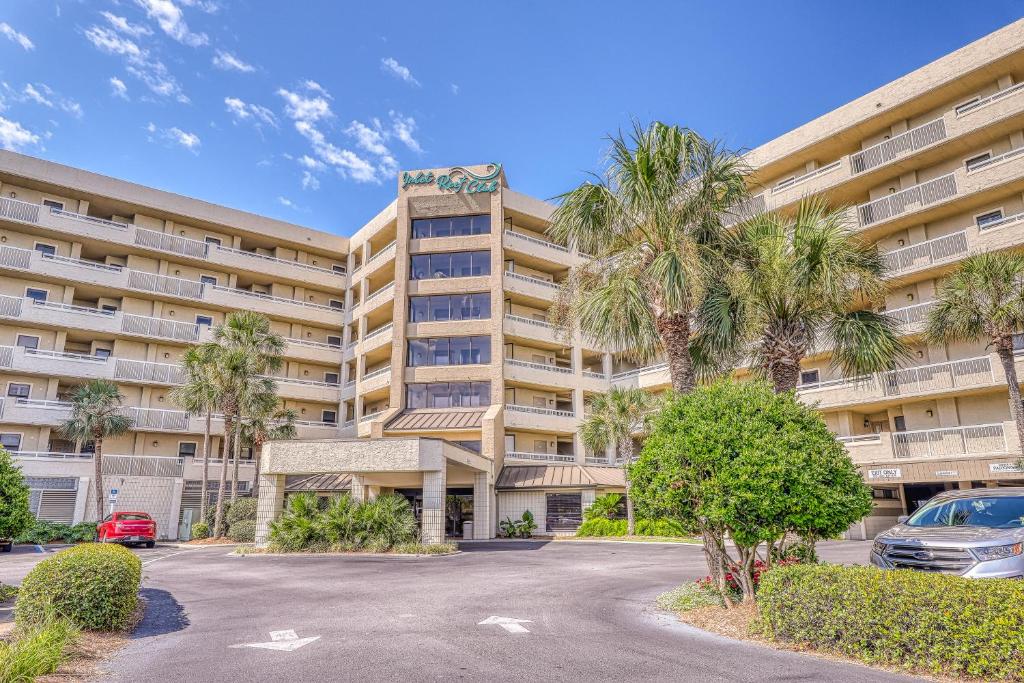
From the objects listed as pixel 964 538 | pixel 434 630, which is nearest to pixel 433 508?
pixel 434 630

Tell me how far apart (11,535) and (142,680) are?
6868 mm

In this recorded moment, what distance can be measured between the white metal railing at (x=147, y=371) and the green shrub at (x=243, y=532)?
10.4 m

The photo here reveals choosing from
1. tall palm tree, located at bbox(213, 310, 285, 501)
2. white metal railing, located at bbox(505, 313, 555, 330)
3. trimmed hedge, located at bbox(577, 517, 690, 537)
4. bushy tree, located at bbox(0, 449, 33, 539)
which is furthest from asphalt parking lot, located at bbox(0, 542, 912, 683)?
white metal railing, located at bbox(505, 313, 555, 330)

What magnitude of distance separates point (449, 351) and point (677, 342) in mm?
26650

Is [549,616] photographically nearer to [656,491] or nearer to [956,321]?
[656,491]

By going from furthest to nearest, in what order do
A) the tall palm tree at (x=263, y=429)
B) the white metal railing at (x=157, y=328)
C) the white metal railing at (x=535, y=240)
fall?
1. the white metal railing at (x=535, y=240)
2. the white metal railing at (x=157, y=328)
3. the tall palm tree at (x=263, y=429)

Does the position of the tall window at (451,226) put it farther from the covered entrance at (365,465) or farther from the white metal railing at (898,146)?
the white metal railing at (898,146)

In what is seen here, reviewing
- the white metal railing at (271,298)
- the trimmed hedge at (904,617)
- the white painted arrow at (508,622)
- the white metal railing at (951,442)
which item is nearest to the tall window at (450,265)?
the white metal railing at (271,298)

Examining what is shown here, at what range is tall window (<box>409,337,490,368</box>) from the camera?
128 feet

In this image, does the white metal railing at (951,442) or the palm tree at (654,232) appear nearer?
the palm tree at (654,232)

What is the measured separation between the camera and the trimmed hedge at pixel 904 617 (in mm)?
6754

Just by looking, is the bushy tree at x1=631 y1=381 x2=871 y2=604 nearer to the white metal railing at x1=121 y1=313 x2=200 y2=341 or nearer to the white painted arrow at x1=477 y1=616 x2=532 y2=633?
the white painted arrow at x1=477 y1=616 x2=532 y2=633

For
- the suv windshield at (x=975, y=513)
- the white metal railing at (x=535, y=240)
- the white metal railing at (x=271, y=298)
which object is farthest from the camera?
the white metal railing at (x=271, y=298)

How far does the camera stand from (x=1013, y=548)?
27.5ft
